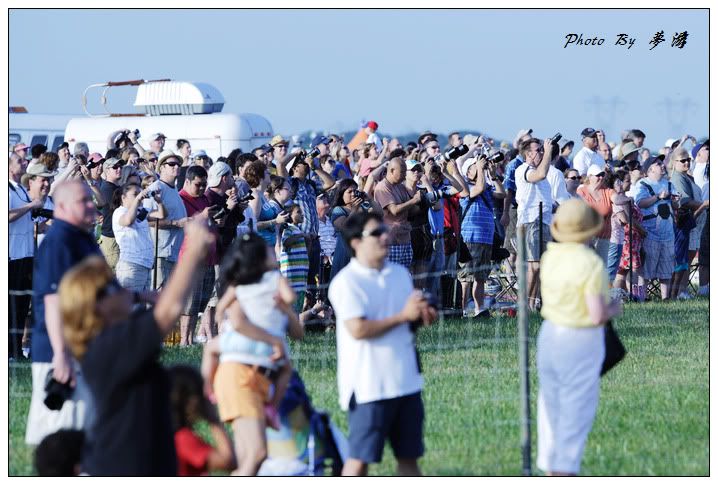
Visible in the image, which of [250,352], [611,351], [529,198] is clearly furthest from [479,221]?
[250,352]

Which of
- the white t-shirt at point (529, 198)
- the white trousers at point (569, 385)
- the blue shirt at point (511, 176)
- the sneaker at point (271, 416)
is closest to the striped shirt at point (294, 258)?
the white t-shirt at point (529, 198)

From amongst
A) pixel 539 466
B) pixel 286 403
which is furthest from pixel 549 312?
pixel 286 403

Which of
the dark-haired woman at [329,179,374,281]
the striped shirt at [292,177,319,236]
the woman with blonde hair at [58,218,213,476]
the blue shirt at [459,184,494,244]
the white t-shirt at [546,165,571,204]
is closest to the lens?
the woman with blonde hair at [58,218,213,476]

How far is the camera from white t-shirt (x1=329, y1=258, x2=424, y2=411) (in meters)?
6.73

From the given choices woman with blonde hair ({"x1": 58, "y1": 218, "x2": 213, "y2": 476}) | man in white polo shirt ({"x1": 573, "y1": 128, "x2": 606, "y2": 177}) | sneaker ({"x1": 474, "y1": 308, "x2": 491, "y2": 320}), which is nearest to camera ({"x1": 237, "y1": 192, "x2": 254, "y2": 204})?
sneaker ({"x1": 474, "y1": 308, "x2": 491, "y2": 320})

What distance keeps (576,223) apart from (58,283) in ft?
9.02

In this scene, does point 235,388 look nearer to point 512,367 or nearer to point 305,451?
point 305,451

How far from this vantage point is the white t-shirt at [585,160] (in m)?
19.9

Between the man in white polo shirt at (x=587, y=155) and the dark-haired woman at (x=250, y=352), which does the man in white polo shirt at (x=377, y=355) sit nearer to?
the dark-haired woman at (x=250, y=352)

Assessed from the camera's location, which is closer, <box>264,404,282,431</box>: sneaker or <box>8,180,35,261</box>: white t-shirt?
<box>264,404,282,431</box>: sneaker

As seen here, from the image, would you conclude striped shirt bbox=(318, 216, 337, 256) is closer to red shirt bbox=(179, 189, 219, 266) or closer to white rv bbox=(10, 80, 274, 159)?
red shirt bbox=(179, 189, 219, 266)

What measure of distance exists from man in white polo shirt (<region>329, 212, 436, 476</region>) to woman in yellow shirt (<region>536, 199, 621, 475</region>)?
2.35 feet

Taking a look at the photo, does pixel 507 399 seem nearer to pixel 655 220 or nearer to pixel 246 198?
pixel 246 198

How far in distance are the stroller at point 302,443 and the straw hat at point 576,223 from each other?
161cm
